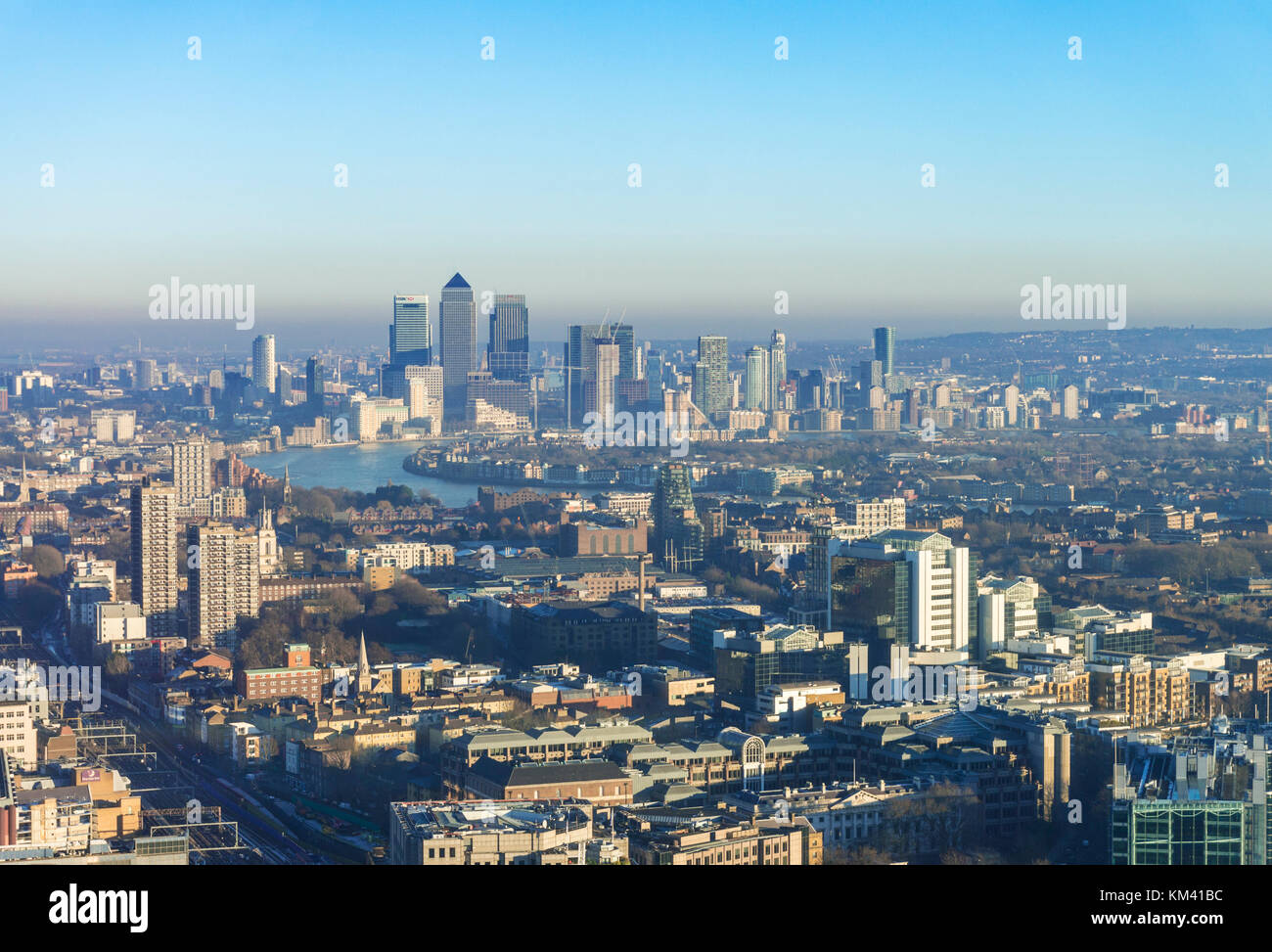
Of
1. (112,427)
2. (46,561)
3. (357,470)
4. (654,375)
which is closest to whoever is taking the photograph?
(46,561)

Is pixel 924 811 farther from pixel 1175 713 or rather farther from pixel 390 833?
pixel 1175 713

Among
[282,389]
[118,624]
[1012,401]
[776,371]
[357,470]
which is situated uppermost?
[776,371]

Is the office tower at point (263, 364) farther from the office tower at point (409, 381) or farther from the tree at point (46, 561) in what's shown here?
the tree at point (46, 561)

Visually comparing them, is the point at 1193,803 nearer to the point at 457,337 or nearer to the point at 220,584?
the point at 220,584

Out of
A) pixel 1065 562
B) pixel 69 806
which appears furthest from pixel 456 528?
pixel 69 806

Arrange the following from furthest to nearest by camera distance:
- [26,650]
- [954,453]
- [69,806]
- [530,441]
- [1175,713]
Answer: [530,441] < [954,453] < [26,650] < [1175,713] < [69,806]

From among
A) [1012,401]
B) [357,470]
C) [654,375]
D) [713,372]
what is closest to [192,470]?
[357,470]
